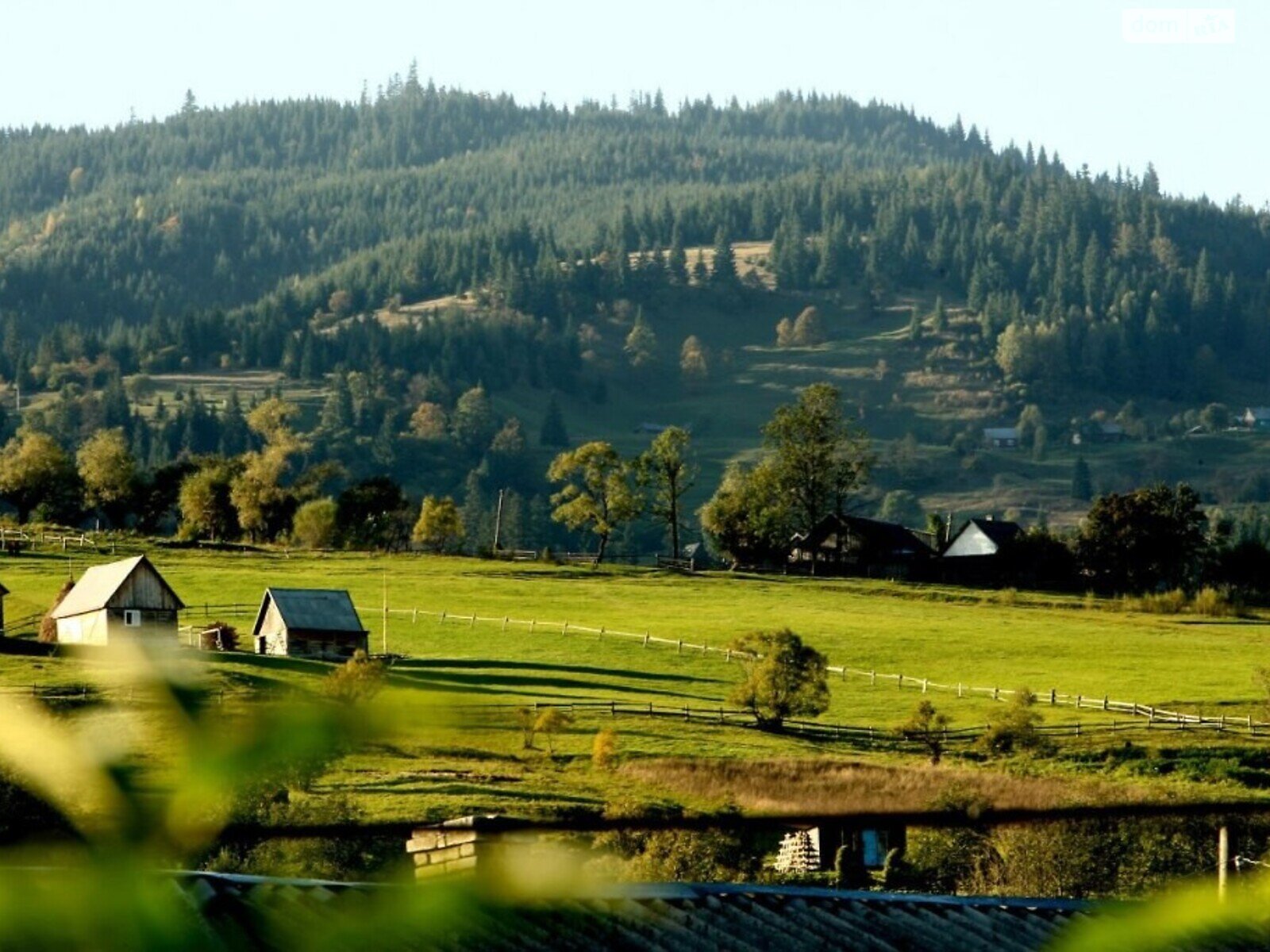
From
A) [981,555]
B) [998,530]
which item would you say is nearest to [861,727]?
[981,555]

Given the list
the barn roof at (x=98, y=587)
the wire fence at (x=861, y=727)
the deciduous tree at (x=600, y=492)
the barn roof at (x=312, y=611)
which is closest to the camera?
the wire fence at (x=861, y=727)

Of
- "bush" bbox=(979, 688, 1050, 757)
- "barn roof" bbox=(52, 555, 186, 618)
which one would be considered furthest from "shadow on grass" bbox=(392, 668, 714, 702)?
"barn roof" bbox=(52, 555, 186, 618)

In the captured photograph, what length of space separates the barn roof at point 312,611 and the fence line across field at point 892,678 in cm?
662

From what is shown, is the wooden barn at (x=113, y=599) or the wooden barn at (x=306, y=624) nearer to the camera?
the wooden barn at (x=113, y=599)

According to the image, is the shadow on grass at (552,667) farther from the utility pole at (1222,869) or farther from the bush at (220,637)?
the utility pole at (1222,869)

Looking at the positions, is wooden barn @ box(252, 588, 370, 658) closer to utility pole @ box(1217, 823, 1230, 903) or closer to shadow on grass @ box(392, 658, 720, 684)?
shadow on grass @ box(392, 658, 720, 684)

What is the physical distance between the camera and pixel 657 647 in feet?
263

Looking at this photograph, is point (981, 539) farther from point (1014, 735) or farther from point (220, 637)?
point (1014, 735)

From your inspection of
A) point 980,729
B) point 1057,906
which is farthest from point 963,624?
point 1057,906

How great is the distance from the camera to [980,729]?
6141cm

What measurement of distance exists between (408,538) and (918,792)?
89360 millimetres

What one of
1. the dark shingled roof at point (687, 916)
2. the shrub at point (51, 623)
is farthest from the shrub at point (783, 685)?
the dark shingled roof at point (687, 916)

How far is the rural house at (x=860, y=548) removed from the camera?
12312 cm

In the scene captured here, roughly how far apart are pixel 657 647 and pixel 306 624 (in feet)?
42.6
